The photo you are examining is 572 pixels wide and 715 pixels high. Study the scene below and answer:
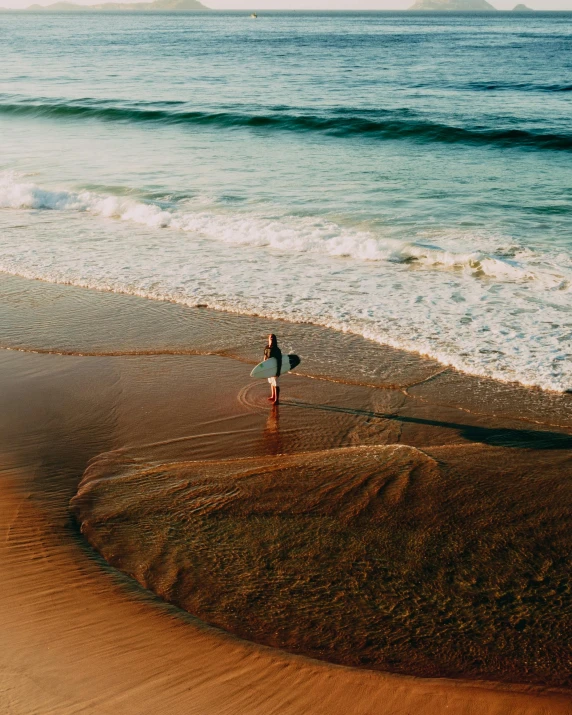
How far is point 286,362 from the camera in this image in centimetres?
740

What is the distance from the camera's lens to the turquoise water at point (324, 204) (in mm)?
10406

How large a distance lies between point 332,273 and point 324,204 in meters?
4.65

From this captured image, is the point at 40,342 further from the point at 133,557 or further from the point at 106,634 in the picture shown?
the point at 106,634

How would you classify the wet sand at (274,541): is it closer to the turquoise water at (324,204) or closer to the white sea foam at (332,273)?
the white sea foam at (332,273)

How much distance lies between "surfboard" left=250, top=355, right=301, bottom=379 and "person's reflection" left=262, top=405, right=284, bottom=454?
39cm

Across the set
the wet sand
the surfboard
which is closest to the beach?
the wet sand

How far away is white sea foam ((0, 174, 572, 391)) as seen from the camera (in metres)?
9.28

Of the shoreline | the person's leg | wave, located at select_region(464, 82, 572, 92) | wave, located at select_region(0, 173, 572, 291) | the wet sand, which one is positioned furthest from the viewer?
wave, located at select_region(464, 82, 572, 92)

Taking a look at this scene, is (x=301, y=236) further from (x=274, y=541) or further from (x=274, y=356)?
(x=274, y=541)

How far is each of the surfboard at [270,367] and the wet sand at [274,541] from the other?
422 millimetres

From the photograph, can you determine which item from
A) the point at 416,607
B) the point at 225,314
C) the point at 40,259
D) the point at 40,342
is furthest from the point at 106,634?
the point at 40,259

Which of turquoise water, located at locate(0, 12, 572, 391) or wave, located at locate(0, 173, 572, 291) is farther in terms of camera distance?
wave, located at locate(0, 173, 572, 291)

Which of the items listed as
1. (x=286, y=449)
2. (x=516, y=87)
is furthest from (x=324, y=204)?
(x=516, y=87)

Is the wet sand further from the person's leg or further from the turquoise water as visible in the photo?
the turquoise water
